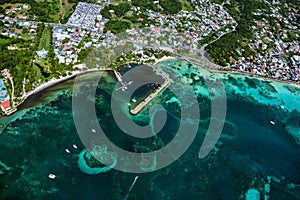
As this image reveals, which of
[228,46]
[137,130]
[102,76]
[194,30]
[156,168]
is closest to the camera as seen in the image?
[156,168]

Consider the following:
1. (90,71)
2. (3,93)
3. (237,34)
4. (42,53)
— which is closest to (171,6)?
(237,34)

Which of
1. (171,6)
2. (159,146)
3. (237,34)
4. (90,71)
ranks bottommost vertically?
(159,146)

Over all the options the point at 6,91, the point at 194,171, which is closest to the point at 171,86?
the point at 194,171

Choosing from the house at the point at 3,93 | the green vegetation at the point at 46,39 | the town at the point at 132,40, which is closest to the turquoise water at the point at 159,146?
the house at the point at 3,93

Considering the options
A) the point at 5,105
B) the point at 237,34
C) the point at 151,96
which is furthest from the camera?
the point at 237,34

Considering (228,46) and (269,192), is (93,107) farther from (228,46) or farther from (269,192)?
(228,46)

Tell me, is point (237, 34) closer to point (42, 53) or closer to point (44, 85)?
point (42, 53)
